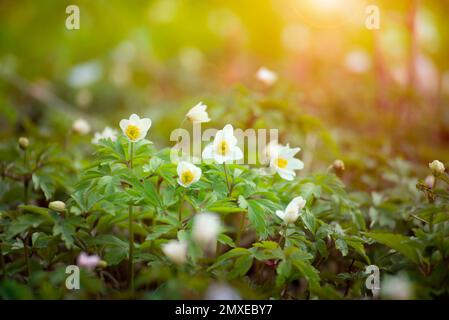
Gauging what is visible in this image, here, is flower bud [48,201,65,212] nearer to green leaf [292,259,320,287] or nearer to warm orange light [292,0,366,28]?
green leaf [292,259,320,287]

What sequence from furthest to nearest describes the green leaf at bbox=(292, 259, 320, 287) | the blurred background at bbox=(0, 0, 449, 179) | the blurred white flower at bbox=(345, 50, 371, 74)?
the blurred white flower at bbox=(345, 50, 371, 74), the blurred background at bbox=(0, 0, 449, 179), the green leaf at bbox=(292, 259, 320, 287)

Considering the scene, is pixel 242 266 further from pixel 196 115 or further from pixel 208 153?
pixel 196 115

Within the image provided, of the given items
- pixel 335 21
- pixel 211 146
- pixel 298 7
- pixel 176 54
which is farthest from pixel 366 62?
pixel 211 146

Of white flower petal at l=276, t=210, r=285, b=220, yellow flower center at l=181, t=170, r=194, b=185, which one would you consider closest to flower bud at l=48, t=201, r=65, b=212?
yellow flower center at l=181, t=170, r=194, b=185

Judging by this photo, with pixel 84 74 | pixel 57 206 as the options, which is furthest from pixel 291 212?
pixel 84 74

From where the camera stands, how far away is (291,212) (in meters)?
1.60

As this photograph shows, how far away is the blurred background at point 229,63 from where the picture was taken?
3477mm

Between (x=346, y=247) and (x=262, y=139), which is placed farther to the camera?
(x=262, y=139)

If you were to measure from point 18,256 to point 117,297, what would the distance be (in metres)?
0.75

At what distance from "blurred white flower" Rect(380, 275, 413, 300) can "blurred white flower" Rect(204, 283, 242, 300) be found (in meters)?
0.46

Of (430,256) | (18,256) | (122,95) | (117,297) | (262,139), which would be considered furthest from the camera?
(122,95)

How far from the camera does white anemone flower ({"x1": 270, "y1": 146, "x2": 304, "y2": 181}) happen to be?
186cm
